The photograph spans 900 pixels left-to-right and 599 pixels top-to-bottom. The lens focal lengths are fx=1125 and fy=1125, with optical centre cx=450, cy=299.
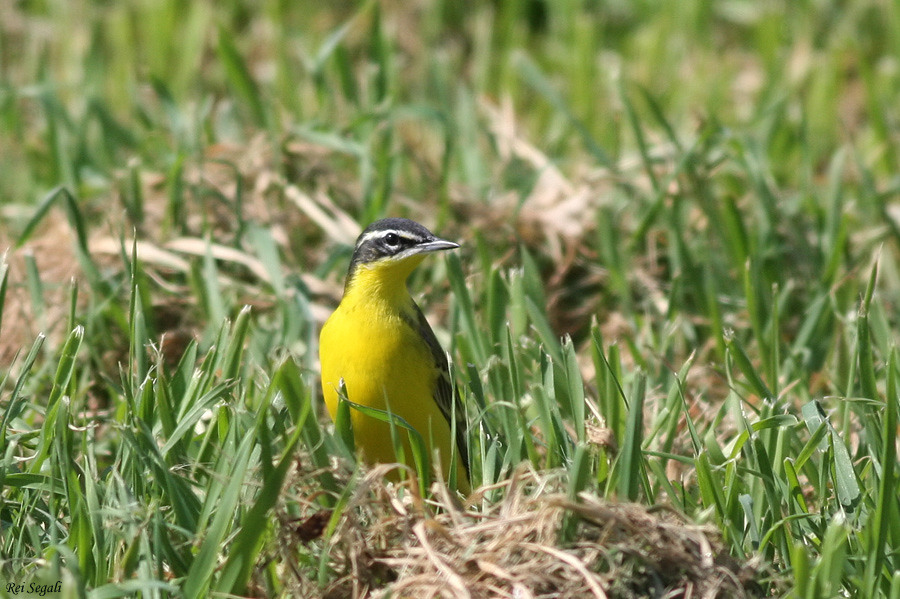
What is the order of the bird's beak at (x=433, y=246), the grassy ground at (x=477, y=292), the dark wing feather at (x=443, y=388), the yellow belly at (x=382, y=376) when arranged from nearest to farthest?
the grassy ground at (x=477, y=292), the yellow belly at (x=382, y=376), the dark wing feather at (x=443, y=388), the bird's beak at (x=433, y=246)

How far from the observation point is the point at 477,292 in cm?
472

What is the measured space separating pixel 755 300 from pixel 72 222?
104 inches

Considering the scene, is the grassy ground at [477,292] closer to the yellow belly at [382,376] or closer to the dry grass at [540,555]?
the dry grass at [540,555]

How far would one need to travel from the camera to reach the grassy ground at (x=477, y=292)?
258 centimetres

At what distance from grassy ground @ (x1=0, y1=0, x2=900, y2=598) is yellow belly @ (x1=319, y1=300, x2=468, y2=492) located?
216 mm

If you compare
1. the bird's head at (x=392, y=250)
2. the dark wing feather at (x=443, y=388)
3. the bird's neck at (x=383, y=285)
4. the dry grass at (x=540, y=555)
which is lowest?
the dry grass at (x=540, y=555)

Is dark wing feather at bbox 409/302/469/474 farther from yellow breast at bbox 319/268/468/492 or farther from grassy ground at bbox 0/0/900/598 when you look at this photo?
grassy ground at bbox 0/0/900/598

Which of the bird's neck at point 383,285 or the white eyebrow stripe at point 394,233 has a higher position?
the white eyebrow stripe at point 394,233

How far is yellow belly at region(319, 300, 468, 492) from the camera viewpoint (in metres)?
3.50

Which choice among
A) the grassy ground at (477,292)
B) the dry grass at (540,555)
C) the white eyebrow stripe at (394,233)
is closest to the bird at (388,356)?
the white eyebrow stripe at (394,233)

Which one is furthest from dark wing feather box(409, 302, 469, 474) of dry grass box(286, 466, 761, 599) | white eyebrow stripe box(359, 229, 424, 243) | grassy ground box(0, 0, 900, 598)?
dry grass box(286, 466, 761, 599)

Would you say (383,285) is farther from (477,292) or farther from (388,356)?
(477,292)

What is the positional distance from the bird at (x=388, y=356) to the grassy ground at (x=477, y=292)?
0.20 m

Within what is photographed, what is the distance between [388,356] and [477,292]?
1.22m
